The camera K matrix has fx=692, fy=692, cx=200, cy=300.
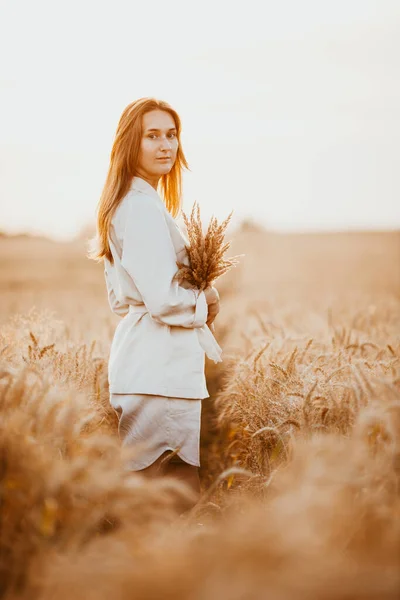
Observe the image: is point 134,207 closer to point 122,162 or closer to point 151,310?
point 122,162

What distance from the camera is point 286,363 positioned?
14.4 ft

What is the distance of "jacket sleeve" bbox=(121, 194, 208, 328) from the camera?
3357 mm

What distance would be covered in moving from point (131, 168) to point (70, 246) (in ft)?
86.6

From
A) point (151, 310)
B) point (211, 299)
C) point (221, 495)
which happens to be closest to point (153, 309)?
point (151, 310)

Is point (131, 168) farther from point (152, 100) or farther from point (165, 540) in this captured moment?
point (165, 540)

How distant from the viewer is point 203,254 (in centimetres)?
348

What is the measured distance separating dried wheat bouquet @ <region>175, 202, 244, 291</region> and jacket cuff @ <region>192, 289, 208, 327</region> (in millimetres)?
64

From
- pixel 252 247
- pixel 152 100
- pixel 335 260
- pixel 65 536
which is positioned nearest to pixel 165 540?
pixel 65 536

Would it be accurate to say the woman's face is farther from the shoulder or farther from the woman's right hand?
the woman's right hand

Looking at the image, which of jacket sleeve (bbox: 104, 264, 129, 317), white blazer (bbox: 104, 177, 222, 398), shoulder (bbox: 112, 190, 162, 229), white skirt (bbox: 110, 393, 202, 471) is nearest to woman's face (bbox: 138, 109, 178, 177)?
white blazer (bbox: 104, 177, 222, 398)

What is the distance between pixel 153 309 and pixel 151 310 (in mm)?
18

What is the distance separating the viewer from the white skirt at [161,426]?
11.6 ft

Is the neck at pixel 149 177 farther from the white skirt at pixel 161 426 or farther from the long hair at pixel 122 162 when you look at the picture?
the white skirt at pixel 161 426

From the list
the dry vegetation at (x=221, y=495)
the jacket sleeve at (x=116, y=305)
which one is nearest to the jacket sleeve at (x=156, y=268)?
the jacket sleeve at (x=116, y=305)
